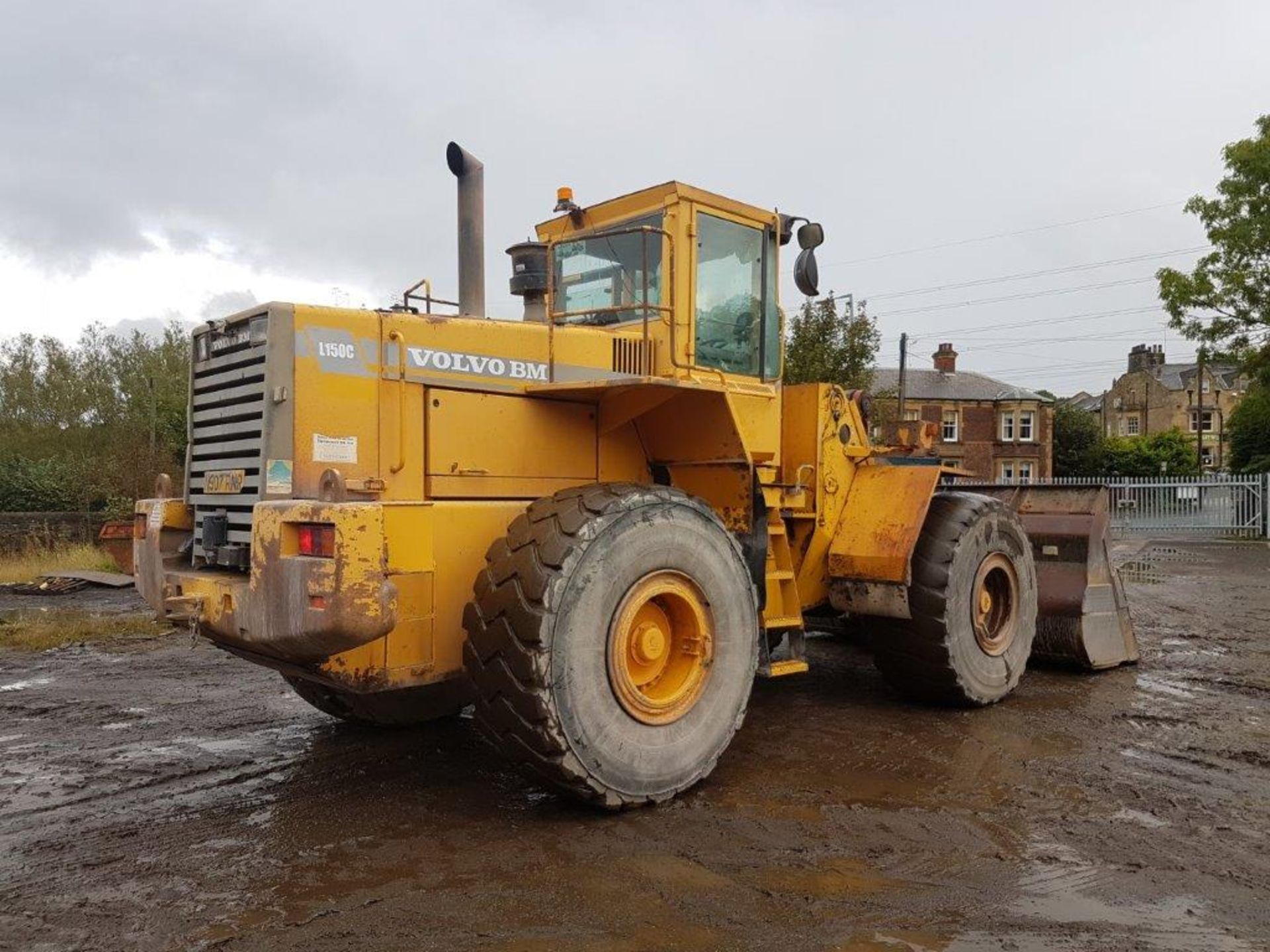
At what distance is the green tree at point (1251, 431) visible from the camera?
25.8m

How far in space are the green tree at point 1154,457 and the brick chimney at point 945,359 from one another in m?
10.2

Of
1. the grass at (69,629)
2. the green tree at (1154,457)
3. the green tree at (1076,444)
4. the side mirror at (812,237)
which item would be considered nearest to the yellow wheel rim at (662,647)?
the side mirror at (812,237)

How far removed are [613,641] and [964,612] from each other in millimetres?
2929

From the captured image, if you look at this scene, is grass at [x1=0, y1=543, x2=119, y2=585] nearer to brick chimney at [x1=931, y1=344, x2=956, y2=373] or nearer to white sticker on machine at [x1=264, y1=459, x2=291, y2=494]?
white sticker on machine at [x1=264, y1=459, x2=291, y2=494]

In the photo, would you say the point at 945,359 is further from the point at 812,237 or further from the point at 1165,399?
the point at 812,237

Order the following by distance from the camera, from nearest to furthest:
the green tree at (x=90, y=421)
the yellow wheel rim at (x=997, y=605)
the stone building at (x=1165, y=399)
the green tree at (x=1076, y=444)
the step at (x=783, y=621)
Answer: the step at (x=783, y=621) < the yellow wheel rim at (x=997, y=605) < the green tree at (x=90, y=421) < the green tree at (x=1076, y=444) < the stone building at (x=1165, y=399)

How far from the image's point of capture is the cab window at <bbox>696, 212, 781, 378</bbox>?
17.7ft

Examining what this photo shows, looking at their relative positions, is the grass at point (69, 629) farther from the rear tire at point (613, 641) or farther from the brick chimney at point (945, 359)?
the brick chimney at point (945, 359)

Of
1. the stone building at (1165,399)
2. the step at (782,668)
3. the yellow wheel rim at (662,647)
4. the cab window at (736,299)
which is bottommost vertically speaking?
the step at (782,668)

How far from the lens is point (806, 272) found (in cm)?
563

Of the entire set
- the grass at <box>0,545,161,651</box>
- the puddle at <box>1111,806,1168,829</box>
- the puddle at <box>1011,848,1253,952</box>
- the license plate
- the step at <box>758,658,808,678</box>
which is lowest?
the grass at <box>0,545,161,651</box>

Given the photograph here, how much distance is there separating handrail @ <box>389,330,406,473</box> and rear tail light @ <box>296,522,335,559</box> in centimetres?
54

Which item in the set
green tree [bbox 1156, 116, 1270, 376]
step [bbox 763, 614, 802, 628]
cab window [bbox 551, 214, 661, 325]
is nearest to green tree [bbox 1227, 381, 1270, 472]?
green tree [bbox 1156, 116, 1270, 376]

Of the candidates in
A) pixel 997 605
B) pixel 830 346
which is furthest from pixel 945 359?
pixel 997 605
